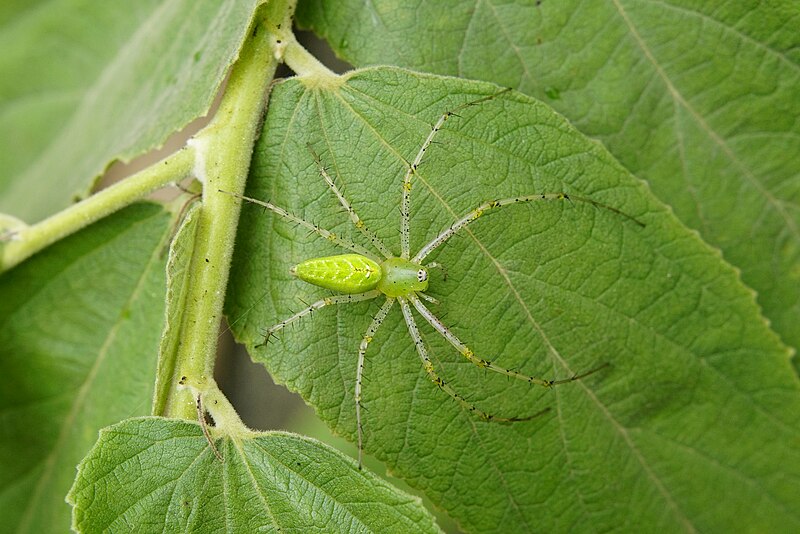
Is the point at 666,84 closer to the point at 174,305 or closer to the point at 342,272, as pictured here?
the point at 342,272

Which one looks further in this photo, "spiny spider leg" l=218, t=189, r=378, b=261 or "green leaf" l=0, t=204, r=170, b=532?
"green leaf" l=0, t=204, r=170, b=532

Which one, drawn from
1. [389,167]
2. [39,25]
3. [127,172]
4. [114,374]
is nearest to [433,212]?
[389,167]

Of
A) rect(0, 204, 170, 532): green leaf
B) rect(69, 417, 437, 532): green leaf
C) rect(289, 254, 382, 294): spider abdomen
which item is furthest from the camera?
rect(0, 204, 170, 532): green leaf

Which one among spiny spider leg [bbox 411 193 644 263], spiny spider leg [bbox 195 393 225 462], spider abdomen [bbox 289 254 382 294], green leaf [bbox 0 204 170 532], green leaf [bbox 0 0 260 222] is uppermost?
green leaf [bbox 0 0 260 222]

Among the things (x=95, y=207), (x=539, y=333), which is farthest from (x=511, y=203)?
(x=95, y=207)

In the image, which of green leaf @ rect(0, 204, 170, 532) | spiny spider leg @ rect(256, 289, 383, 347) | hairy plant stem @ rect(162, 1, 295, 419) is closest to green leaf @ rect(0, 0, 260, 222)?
hairy plant stem @ rect(162, 1, 295, 419)

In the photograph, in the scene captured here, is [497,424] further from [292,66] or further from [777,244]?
[292,66]

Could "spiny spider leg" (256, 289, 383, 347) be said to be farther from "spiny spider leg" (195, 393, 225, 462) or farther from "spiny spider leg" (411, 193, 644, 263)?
"spiny spider leg" (411, 193, 644, 263)
